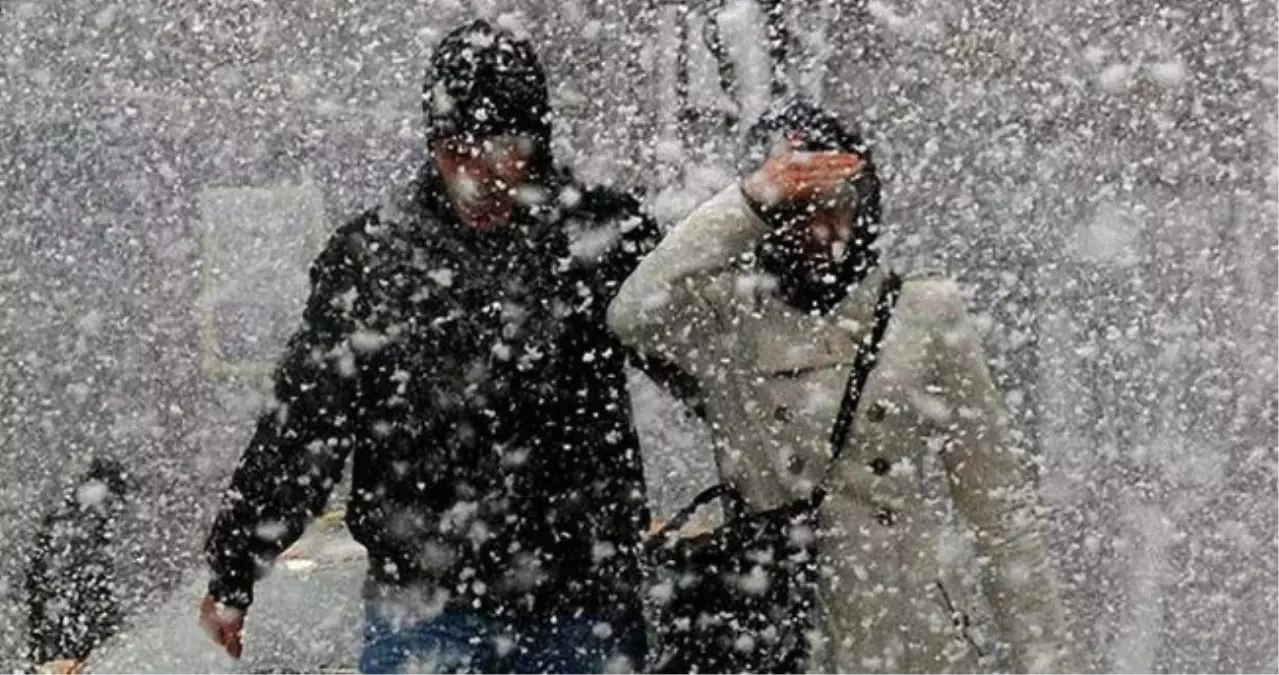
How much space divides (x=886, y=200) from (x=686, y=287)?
5710 mm

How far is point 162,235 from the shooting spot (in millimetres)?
7855

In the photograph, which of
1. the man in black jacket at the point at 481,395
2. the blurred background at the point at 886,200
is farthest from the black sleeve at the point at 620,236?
the blurred background at the point at 886,200

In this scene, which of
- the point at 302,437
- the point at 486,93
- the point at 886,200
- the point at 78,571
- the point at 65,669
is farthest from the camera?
the point at 886,200

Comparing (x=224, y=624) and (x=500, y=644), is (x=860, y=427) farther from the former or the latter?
(x=224, y=624)

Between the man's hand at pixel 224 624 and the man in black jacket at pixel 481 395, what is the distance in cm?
20

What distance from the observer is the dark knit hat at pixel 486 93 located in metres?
2.41

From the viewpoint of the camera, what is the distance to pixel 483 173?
7.97 ft

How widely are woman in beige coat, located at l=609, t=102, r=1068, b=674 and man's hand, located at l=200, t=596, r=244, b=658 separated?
64 cm

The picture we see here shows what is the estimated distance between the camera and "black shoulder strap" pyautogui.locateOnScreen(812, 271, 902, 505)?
2521mm

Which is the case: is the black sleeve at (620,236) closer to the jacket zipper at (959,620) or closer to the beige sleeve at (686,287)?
the beige sleeve at (686,287)

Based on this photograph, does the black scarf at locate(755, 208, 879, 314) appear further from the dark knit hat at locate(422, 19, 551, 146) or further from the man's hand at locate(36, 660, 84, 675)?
the man's hand at locate(36, 660, 84, 675)

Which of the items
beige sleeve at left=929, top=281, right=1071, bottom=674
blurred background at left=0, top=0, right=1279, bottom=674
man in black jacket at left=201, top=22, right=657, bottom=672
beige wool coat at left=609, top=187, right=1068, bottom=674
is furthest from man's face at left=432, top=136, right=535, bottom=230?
blurred background at left=0, top=0, right=1279, bottom=674

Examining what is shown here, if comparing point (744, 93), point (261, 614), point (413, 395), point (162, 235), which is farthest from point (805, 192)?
point (162, 235)


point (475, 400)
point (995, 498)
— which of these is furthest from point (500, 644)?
point (995, 498)
